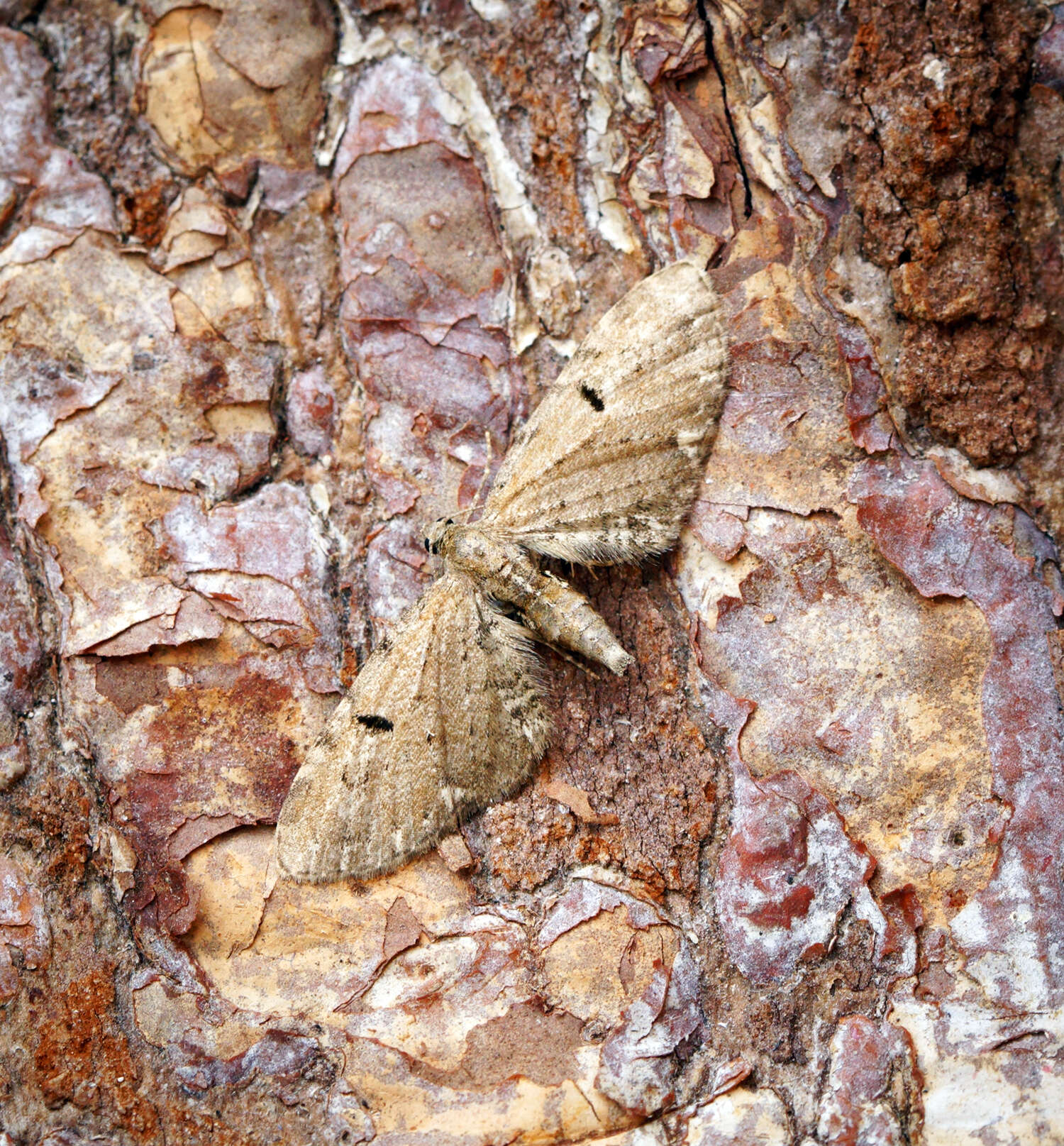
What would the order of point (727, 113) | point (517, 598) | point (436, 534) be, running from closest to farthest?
point (727, 113) < point (436, 534) < point (517, 598)

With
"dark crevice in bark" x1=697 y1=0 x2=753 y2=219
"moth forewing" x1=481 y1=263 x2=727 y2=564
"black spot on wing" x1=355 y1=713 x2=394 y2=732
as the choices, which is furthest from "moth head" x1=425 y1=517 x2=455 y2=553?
"dark crevice in bark" x1=697 y1=0 x2=753 y2=219

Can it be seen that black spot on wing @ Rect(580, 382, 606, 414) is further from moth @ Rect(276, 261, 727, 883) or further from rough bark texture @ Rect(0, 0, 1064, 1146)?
rough bark texture @ Rect(0, 0, 1064, 1146)

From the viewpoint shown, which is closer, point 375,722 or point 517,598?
point 375,722

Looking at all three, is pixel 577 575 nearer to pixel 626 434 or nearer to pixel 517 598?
pixel 517 598

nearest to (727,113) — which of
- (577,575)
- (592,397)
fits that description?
(592,397)

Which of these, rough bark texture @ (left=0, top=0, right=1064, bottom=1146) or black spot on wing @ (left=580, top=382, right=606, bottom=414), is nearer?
rough bark texture @ (left=0, top=0, right=1064, bottom=1146)

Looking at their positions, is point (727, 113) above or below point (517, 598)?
above

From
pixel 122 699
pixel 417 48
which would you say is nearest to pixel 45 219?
pixel 417 48
